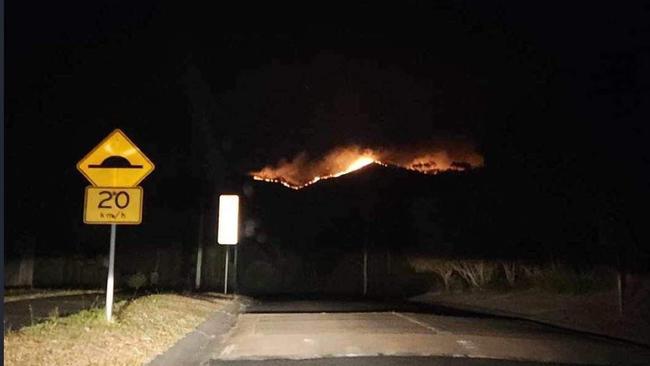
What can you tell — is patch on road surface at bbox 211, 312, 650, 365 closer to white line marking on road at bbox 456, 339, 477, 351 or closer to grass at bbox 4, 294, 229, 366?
white line marking on road at bbox 456, 339, 477, 351

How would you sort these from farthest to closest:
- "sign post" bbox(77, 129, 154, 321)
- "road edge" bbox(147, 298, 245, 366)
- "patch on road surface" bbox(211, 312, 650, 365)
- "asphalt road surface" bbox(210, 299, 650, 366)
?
"sign post" bbox(77, 129, 154, 321), "patch on road surface" bbox(211, 312, 650, 365), "asphalt road surface" bbox(210, 299, 650, 366), "road edge" bbox(147, 298, 245, 366)

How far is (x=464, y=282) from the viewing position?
35031mm

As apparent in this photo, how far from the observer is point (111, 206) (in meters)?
13.0

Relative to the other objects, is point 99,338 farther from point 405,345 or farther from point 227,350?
point 405,345

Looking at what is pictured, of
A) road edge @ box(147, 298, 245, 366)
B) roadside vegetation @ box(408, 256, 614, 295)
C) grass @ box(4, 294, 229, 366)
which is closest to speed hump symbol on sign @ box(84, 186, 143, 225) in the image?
grass @ box(4, 294, 229, 366)

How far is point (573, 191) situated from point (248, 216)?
29931 mm

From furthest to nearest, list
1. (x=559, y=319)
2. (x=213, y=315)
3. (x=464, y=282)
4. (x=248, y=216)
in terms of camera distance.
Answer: (x=248, y=216) → (x=464, y=282) → (x=559, y=319) → (x=213, y=315)

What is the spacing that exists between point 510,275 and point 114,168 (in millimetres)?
22100

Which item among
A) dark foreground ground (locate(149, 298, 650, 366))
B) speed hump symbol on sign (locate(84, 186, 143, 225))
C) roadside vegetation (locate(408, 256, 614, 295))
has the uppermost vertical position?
speed hump symbol on sign (locate(84, 186, 143, 225))

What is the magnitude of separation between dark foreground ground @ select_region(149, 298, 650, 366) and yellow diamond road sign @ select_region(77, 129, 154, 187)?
3.16 meters

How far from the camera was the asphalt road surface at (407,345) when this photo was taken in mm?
10742

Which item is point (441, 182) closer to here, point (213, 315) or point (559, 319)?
point (559, 319)

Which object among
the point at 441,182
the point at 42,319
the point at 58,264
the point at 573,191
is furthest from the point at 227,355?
the point at 441,182

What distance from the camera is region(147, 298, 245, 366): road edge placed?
34.7 feet
